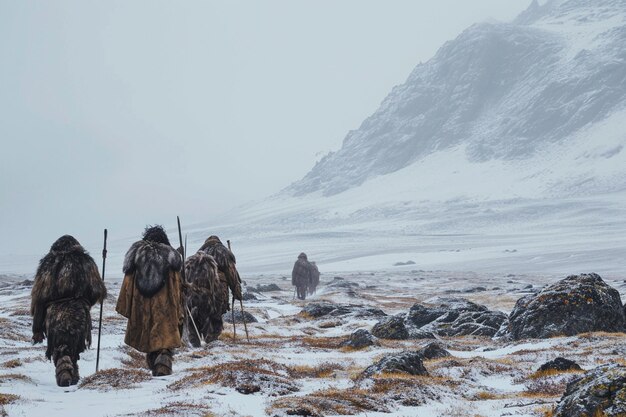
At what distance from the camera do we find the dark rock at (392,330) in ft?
91.8

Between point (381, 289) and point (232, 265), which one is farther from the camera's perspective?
point (381, 289)

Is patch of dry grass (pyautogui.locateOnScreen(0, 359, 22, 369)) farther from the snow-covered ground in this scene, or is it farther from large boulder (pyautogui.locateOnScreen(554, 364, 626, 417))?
large boulder (pyautogui.locateOnScreen(554, 364, 626, 417))

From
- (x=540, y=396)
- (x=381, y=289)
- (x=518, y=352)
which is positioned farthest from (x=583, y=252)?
(x=540, y=396)

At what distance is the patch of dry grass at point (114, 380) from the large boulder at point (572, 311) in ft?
53.7

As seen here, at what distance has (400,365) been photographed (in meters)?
15.3

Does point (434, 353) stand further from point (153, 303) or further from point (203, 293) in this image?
point (153, 303)

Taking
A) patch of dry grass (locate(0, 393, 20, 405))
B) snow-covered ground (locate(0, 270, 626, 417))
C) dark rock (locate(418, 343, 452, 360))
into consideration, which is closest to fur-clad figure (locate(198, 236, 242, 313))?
snow-covered ground (locate(0, 270, 626, 417))

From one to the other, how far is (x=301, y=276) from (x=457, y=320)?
85.0 feet

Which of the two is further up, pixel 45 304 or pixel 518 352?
pixel 45 304

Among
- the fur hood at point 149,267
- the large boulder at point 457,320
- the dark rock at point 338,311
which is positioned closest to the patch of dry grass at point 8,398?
the fur hood at point 149,267

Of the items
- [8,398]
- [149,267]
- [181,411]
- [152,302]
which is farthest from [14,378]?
[181,411]

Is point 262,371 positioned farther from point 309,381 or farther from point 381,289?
point 381,289

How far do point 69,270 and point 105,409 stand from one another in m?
4.99

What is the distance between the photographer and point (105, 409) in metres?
10.8
